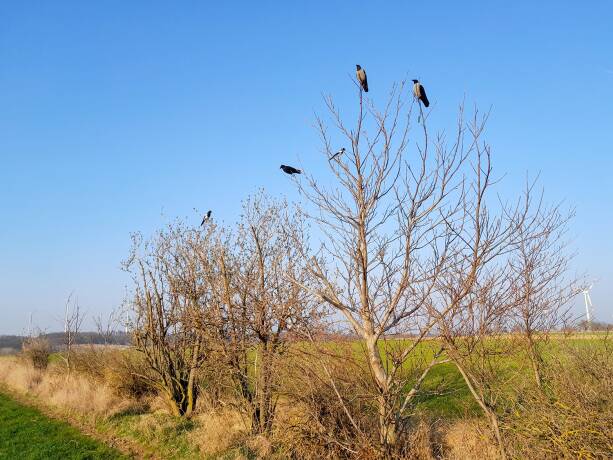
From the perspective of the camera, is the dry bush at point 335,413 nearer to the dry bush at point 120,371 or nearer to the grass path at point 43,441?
the grass path at point 43,441

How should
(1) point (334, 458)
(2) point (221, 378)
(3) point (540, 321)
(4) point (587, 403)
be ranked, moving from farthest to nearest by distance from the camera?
(2) point (221, 378), (3) point (540, 321), (1) point (334, 458), (4) point (587, 403)

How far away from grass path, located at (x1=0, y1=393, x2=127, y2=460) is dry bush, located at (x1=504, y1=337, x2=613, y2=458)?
7.99m

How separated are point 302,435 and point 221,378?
A: 3.05m

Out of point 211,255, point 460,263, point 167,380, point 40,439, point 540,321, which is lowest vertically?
point 40,439

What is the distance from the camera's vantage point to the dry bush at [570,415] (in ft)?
15.2

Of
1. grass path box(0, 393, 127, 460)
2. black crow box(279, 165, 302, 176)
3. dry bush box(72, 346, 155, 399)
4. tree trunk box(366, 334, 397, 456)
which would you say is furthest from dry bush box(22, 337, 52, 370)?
Result: tree trunk box(366, 334, 397, 456)

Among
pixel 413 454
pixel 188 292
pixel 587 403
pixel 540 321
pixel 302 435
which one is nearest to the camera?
pixel 587 403

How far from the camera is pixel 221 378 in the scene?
1012cm

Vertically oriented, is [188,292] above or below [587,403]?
above

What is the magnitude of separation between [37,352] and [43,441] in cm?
1614

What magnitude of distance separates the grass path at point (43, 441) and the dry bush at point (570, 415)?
7990 millimetres

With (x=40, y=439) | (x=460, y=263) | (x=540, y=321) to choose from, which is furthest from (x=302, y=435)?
(x=40, y=439)

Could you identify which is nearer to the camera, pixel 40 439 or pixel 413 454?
pixel 413 454

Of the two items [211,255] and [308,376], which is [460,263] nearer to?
[308,376]
